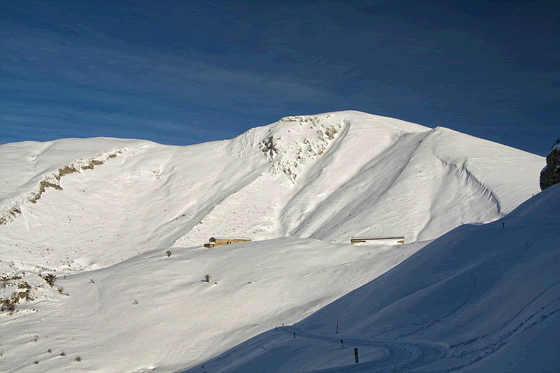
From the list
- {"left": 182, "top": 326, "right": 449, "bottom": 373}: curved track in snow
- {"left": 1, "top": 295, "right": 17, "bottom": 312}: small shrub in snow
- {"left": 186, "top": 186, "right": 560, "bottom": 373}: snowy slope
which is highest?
{"left": 1, "top": 295, "right": 17, "bottom": 312}: small shrub in snow

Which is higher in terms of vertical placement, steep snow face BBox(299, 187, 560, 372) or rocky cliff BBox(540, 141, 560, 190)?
rocky cliff BBox(540, 141, 560, 190)

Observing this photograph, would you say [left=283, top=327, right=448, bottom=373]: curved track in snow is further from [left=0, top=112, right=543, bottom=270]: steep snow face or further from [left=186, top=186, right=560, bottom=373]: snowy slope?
[left=0, top=112, right=543, bottom=270]: steep snow face

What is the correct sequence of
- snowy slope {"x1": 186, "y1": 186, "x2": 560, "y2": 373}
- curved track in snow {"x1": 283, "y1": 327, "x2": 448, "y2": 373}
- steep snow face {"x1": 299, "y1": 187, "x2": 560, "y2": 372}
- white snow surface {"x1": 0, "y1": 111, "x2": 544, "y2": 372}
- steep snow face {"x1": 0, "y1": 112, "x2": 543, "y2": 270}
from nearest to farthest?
1. steep snow face {"x1": 299, "y1": 187, "x2": 560, "y2": 372}
2. snowy slope {"x1": 186, "y1": 186, "x2": 560, "y2": 373}
3. curved track in snow {"x1": 283, "y1": 327, "x2": 448, "y2": 373}
4. white snow surface {"x1": 0, "y1": 111, "x2": 544, "y2": 372}
5. steep snow face {"x1": 0, "y1": 112, "x2": 543, "y2": 270}

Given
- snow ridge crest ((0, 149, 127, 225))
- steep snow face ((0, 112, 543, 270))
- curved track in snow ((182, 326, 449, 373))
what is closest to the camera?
curved track in snow ((182, 326, 449, 373))

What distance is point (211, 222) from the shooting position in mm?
49125

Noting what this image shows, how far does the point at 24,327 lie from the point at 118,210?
35.8 meters

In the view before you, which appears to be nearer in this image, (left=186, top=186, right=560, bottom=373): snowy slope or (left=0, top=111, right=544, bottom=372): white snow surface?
(left=186, top=186, right=560, bottom=373): snowy slope

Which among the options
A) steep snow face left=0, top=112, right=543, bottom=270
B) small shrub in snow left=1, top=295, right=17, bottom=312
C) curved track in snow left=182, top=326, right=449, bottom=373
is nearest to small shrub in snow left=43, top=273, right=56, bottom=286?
small shrub in snow left=1, top=295, right=17, bottom=312

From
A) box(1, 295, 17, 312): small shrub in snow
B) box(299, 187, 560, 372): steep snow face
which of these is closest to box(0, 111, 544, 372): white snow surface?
box(1, 295, 17, 312): small shrub in snow

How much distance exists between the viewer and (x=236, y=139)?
69.2 meters

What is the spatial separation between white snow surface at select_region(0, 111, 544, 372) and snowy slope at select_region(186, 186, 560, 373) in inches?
146

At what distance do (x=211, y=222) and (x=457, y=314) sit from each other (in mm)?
40199

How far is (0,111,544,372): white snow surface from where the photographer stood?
62.7 ft

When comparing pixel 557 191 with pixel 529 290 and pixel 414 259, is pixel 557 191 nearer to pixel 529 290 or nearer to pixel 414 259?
pixel 414 259
